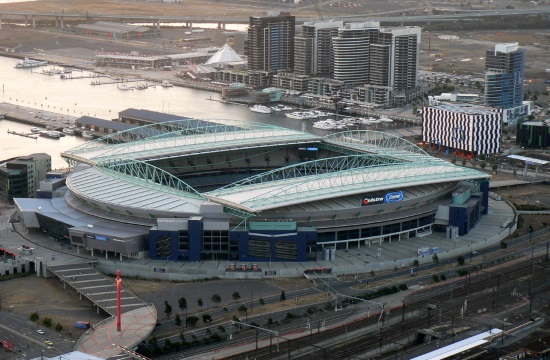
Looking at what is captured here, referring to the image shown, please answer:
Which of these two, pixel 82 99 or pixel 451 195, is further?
pixel 82 99

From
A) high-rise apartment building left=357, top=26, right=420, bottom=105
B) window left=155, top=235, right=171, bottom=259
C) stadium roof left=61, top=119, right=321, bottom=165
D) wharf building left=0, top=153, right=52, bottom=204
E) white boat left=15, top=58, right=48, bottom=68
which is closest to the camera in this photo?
window left=155, top=235, right=171, bottom=259

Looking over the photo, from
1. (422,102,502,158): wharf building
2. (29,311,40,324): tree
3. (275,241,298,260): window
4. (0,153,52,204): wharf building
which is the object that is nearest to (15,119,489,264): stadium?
(275,241,298,260): window

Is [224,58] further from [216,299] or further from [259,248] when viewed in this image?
[216,299]

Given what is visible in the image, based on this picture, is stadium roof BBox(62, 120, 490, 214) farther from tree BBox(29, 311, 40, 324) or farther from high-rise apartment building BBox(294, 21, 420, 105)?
high-rise apartment building BBox(294, 21, 420, 105)

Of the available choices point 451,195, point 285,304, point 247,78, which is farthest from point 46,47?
point 285,304

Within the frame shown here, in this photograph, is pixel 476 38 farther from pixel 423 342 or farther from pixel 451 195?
pixel 423 342

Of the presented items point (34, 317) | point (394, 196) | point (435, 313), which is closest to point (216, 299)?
point (34, 317)
